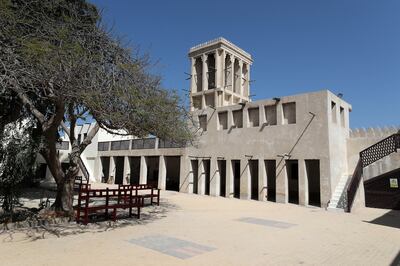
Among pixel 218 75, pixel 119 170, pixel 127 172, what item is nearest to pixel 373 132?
pixel 218 75

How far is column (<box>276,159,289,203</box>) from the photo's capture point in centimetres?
1959

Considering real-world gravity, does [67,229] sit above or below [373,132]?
below

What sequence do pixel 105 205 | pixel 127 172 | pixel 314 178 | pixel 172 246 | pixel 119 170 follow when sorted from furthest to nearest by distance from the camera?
pixel 119 170
pixel 127 172
pixel 314 178
pixel 105 205
pixel 172 246

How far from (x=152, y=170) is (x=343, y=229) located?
2826 cm

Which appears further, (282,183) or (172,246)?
(282,183)

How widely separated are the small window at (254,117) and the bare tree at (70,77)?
990 cm

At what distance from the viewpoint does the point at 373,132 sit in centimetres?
2119

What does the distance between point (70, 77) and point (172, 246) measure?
5.13 metres

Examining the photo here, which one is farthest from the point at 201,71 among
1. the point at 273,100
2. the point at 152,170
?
the point at 273,100

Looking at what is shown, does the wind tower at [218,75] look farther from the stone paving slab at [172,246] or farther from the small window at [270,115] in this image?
the stone paving slab at [172,246]

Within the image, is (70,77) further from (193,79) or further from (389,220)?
(193,79)

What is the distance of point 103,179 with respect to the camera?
3653 cm

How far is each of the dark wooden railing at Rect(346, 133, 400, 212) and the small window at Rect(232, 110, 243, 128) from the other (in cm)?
840

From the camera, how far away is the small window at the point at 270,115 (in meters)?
21.1
